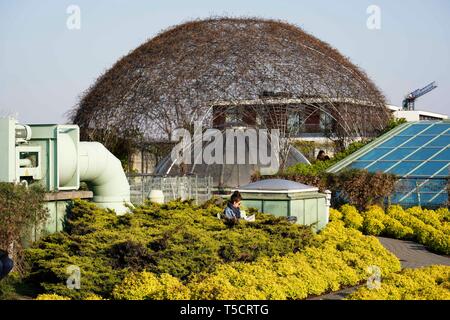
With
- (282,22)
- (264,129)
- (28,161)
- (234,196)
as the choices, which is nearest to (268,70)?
(264,129)

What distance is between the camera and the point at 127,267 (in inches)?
351

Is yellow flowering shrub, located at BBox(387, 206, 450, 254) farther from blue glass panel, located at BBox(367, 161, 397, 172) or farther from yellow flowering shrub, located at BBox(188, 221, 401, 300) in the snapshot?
blue glass panel, located at BBox(367, 161, 397, 172)

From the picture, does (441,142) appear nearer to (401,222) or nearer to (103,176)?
(401,222)

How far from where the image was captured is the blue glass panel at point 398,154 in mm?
23984

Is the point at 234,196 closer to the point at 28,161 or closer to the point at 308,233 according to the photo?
the point at 308,233

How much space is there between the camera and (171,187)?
859 inches

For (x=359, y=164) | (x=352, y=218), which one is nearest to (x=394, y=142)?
(x=359, y=164)

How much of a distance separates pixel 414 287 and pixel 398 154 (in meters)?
15.6

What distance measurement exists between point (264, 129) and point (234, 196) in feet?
54.7

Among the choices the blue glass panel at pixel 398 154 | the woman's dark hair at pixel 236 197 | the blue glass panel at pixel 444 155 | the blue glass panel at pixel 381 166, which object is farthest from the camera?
the blue glass panel at pixel 398 154

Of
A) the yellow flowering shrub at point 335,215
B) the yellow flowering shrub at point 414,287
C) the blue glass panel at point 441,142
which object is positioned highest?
the blue glass panel at point 441,142

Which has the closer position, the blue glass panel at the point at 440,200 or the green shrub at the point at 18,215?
the green shrub at the point at 18,215

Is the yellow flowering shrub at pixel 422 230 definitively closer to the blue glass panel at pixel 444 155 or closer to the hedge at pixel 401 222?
the hedge at pixel 401 222

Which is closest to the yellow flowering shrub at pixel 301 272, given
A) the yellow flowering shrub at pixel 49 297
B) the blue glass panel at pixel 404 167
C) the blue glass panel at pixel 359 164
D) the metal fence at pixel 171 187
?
the yellow flowering shrub at pixel 49 297
